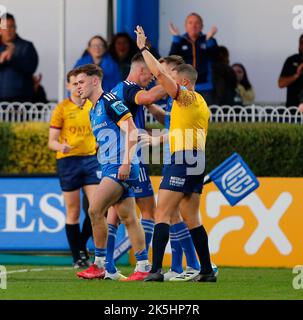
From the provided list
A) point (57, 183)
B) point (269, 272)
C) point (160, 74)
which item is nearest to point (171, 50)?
point (57, 183)

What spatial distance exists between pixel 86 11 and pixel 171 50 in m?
2.20

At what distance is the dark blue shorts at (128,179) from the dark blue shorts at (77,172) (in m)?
2.36

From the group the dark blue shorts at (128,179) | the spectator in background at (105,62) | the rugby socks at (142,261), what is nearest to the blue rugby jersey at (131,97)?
the dark blue shorts at (128,179)

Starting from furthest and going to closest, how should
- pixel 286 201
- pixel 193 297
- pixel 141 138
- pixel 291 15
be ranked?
pixel 291 15, pixel 286 201, pixel 141 138, pixel 193 297

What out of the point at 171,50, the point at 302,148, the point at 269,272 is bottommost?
the point at 269,272

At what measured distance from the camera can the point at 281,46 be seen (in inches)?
829

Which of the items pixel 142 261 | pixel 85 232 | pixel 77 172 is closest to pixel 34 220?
pixel 85 232

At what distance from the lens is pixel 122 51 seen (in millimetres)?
19188

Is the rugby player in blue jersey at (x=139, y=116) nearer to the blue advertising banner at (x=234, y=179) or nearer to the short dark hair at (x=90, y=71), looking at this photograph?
the short dark hair at (x=90, y=71)

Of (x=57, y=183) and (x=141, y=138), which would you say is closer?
(x=141, y=138)

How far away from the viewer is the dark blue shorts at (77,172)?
15609 millimetres

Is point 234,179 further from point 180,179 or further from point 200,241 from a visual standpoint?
point 180,179

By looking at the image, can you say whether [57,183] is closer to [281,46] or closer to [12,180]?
[12,180]

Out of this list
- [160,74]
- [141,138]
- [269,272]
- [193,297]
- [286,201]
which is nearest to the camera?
[193,297]
